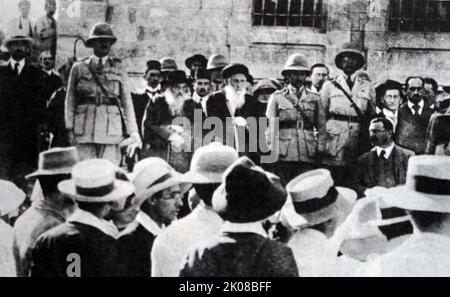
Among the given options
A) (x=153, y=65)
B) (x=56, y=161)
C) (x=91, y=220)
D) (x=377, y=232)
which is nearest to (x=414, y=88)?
(x=377, y=232)

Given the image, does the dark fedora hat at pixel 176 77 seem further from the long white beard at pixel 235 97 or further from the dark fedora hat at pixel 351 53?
the dark fedora hat at pixel 351 53

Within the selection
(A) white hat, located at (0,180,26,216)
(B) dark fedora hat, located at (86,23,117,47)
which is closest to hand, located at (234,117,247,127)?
(B) dark fedora hat, located at (86,23,117,47)

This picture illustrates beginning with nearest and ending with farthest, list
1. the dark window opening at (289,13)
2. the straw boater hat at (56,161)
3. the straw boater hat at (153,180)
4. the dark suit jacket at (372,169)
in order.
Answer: the straw boater hat at (153,180) < the straw boater hat at (56,161) < the dark suit jacket at (372,169) < the dark window opening at (289,13)

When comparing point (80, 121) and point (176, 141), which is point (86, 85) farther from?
point (176, 141)

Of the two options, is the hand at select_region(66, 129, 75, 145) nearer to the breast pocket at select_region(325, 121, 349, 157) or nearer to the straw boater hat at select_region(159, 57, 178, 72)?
the straw boater hat at select_region(159, 57, 178, 72)

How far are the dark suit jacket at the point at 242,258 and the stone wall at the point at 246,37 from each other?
1989 mm

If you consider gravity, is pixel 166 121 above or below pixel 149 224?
above

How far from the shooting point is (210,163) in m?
6.05

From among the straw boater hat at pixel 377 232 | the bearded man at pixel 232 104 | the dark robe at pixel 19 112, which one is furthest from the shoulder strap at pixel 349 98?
the dark robe at pixel 19 112

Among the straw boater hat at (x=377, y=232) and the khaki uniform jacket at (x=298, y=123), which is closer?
the straw boater hat at (x=377, y=232)

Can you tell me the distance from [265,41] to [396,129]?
1436mm

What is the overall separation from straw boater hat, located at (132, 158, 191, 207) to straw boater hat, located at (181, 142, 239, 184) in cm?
→ 9

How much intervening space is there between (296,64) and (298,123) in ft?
1.75

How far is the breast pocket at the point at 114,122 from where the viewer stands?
253 inches
